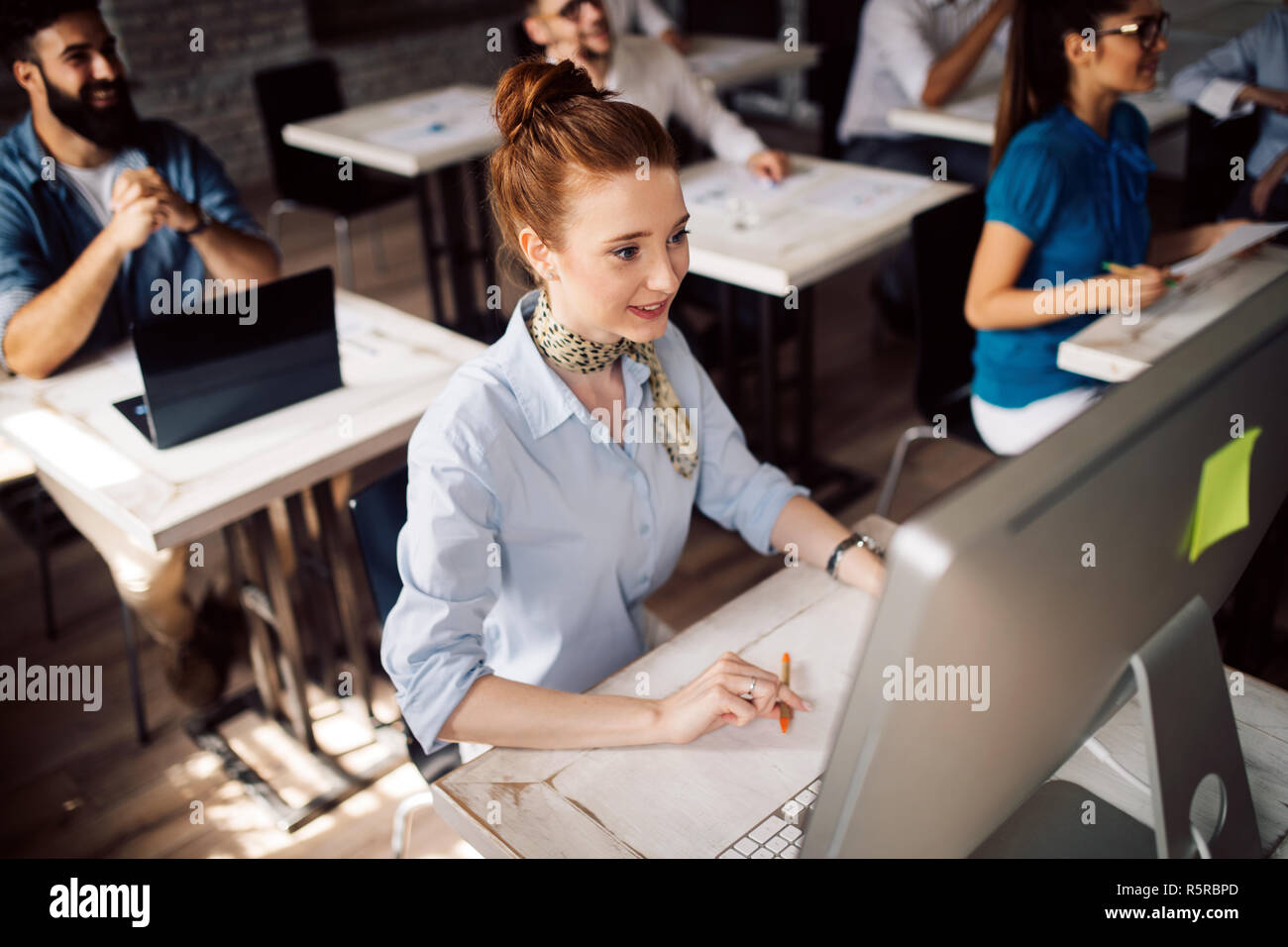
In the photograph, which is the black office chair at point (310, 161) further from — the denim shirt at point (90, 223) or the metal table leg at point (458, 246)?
the denim shirt at point (90, 223)

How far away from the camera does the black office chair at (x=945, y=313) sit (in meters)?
2.15

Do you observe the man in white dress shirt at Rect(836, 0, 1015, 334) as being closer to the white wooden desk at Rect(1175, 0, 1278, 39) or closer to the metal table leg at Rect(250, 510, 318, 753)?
the white wooden desk at Rect(1175, 0, 1278, 39)

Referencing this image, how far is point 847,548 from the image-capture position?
132 centimetres

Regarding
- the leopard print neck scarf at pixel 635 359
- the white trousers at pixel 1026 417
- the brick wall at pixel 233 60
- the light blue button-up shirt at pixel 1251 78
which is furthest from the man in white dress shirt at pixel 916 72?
the leopard print neck scarf at pixel 635 359

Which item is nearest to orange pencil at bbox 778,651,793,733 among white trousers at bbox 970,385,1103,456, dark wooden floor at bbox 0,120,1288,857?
dark wooden floor at bbox 0,120,1288,857

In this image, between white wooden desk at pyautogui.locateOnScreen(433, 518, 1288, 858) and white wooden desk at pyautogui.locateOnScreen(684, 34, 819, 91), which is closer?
white wooden desk at pyautogui.locateOnScreen(433, 518, 1288, 858)

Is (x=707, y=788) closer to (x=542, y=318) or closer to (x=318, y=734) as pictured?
(x=542, y=318)

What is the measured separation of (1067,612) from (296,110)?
387cm

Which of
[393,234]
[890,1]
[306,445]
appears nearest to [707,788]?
[306,445]

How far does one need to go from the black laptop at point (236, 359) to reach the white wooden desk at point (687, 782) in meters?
0.89

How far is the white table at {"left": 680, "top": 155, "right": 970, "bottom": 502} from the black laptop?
775mm

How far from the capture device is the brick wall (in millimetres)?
5402
